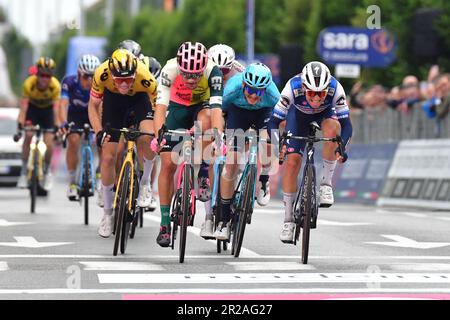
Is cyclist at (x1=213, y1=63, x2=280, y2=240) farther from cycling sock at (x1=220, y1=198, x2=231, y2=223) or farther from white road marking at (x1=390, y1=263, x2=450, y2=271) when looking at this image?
white road marking at (x1=390, y1=263, x2=450, y2=271)

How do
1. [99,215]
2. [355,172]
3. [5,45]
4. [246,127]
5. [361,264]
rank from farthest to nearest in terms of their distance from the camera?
1. [5,45]
2. [355,172]
3. [99,215]
4. [246,127]
5. [361,264]

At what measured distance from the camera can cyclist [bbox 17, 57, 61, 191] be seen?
21703mm

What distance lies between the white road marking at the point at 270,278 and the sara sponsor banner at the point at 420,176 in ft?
35.9

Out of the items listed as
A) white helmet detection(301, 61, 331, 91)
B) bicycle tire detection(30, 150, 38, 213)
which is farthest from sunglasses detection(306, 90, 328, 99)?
bicycle tire detection(30, 150, 38, 213)

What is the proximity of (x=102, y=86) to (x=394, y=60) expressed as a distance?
2389 cm

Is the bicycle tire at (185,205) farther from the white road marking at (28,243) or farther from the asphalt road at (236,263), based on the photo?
the white road marking at (28,243)

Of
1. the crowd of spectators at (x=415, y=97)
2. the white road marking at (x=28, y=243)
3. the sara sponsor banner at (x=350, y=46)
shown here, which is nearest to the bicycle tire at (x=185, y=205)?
the white road marking at (x=28, y=243)

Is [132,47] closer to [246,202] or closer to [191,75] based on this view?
[191,75]

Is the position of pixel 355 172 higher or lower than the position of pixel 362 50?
lower

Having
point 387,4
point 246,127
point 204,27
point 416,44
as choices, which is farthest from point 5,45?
point 246,127

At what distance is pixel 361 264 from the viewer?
13.1 m

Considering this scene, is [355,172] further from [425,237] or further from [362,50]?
[425,237]

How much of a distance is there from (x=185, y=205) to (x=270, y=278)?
56.8 inches

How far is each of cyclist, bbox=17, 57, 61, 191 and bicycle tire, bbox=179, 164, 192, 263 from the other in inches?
→ 341
